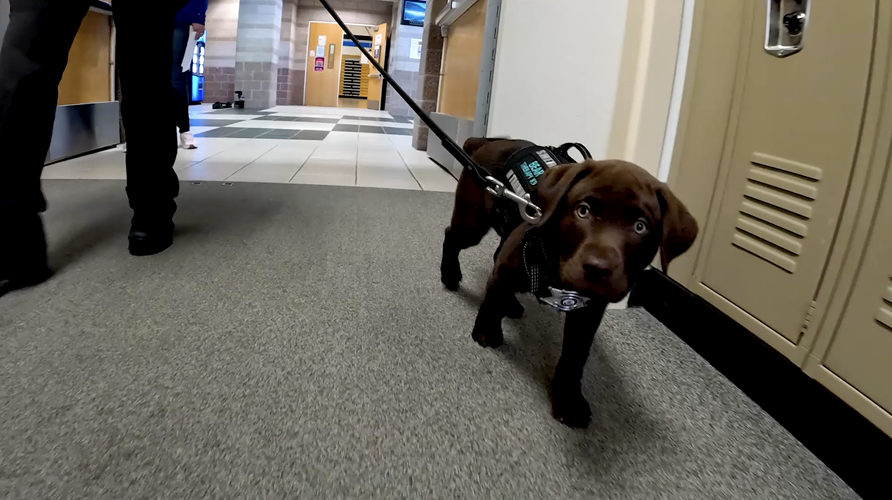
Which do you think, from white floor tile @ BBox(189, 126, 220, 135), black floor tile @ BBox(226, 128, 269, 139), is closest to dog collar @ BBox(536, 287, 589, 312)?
black floor tile @ BBox(226, 128, 269, 139)

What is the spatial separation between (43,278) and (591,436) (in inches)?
46.1

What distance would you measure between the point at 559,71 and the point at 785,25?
66cm

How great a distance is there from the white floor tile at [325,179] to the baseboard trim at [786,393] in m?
1.82

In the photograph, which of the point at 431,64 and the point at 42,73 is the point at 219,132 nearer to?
the point at 431,64

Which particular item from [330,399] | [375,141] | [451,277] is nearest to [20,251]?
[330,399]

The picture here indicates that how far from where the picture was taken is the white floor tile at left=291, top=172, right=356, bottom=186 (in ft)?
8.73

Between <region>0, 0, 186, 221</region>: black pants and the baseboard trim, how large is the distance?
1348 millimetres

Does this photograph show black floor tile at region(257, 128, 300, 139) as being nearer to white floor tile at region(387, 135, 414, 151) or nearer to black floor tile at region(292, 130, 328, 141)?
black floor tile at region(292, 130, 328, 141)

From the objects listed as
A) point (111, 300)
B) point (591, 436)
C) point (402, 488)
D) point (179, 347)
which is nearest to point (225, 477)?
point (402, 488)

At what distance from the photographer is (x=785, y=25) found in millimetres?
927

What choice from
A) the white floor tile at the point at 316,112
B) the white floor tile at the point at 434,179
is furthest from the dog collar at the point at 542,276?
the white floor tile at the point at 316,112

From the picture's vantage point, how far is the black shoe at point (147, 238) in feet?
4.49

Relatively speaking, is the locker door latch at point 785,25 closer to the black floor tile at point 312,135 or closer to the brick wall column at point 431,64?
the brick wall column at point 431,64

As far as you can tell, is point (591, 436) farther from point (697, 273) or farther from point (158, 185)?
point (158, 185)
